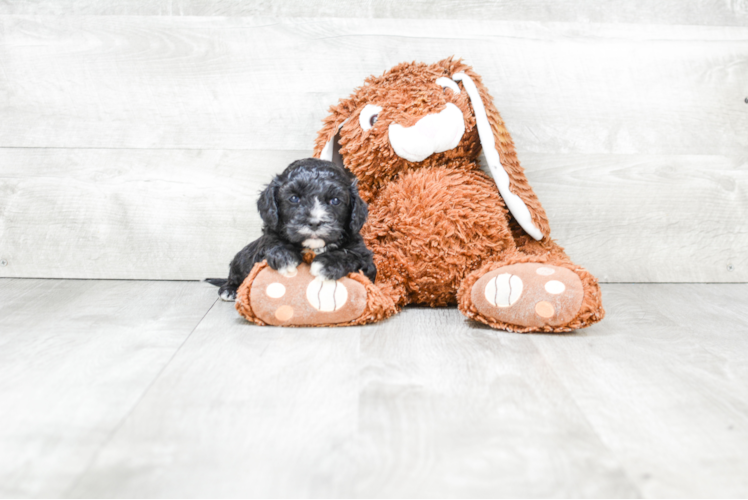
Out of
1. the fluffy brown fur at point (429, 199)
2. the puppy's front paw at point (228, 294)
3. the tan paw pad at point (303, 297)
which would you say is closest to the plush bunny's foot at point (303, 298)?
the tan paw pad at point (303, 297)

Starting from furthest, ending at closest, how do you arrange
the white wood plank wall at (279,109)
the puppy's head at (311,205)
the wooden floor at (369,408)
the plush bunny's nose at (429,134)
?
1. the white wood plank wall at (279,109)
2. the plush bunny's nose at (429,134)
3. the puppy's head at (311,205)
4. the wooden floor at (369,408)

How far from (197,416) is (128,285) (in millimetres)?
868

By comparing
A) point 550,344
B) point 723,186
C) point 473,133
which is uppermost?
point 473,133

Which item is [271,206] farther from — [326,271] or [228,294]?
[228,294]

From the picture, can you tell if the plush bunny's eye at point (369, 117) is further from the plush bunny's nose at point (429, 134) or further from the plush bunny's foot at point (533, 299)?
the plush bunny's foot at point (533, 299)

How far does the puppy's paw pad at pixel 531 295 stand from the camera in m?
1.11

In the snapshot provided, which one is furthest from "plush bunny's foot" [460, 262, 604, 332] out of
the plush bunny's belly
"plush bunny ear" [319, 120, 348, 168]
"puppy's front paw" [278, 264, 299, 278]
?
"plush bunny ear" [319, 120, 348, 168]

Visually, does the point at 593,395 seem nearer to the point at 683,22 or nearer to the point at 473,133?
the point at 473,133

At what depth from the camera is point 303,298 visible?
1.15m

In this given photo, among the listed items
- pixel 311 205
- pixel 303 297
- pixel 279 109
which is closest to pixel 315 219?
pixel 311 205

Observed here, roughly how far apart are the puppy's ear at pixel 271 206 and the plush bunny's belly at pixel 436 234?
0.89 ft

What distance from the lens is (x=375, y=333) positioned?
3.76ft

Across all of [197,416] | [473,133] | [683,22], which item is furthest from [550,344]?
[683,22]

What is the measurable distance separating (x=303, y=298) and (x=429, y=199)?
35 centimetres
